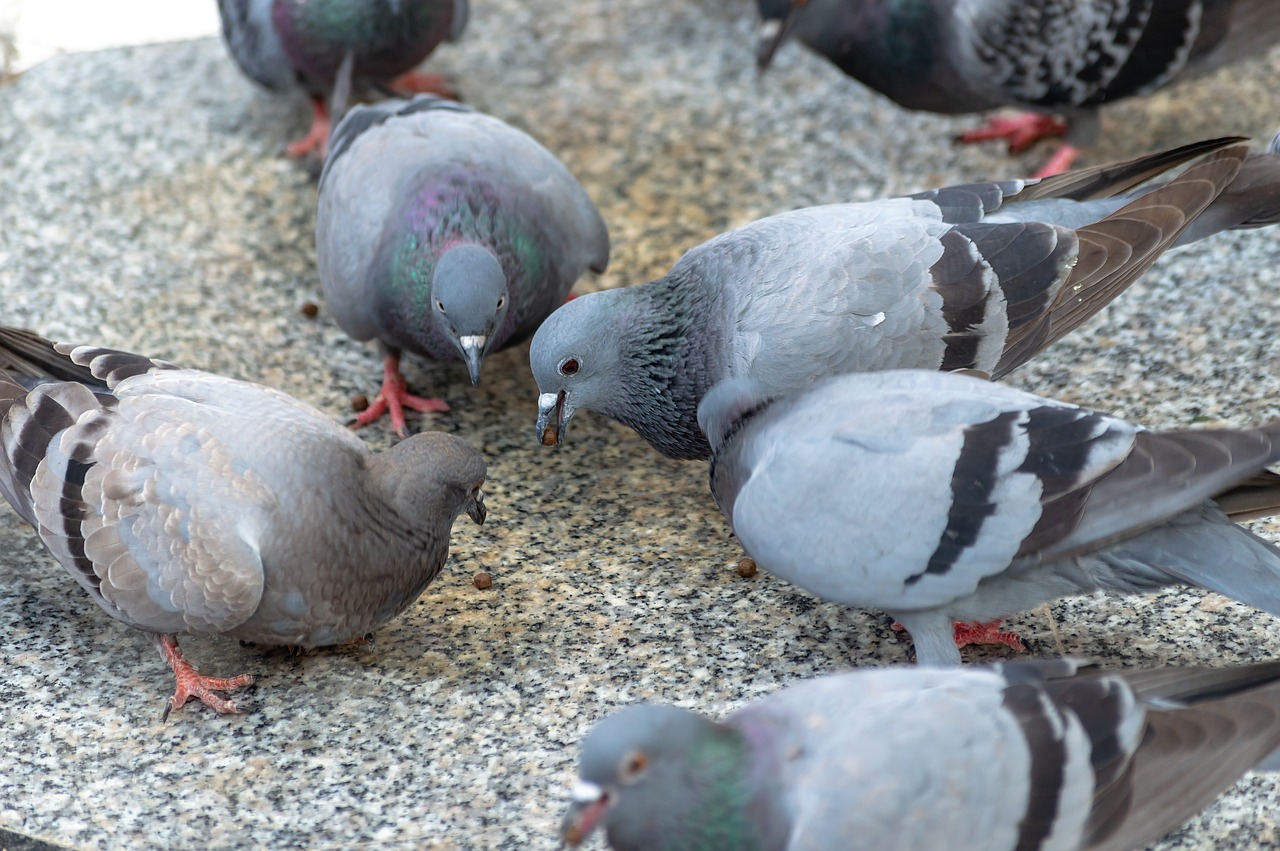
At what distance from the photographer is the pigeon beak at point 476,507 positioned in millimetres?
4030

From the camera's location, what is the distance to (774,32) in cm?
624

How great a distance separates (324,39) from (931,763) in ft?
15.5

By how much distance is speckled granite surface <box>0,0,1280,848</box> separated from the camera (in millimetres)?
3436

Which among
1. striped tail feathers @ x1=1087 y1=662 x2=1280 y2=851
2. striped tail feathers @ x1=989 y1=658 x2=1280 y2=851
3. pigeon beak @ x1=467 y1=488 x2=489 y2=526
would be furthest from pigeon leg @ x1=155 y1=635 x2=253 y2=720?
striped tail feathers @ x1=1087 y1=662 x2=1280 y2=851

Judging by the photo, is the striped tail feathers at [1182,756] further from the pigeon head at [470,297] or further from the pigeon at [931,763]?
the pigeon head at [470,297]

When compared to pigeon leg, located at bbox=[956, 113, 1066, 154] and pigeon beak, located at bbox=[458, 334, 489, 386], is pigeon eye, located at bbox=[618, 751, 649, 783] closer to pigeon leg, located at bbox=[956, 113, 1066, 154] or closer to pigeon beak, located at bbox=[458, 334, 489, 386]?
pigeon beak, located at bbox=[458, 334, 489, 386]

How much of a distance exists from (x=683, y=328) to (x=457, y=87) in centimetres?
322

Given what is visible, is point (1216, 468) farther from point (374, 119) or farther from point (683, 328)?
point (374, 119)

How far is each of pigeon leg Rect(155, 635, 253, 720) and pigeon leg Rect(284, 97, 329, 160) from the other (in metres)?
3.21

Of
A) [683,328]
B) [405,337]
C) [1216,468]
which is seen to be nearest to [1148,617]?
[1216,468]

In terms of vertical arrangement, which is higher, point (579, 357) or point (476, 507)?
point (579, 357)

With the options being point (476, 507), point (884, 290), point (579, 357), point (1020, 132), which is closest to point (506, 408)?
point (579, 357)

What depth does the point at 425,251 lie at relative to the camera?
4812mm

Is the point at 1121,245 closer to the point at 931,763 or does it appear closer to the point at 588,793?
the point at 931,763
